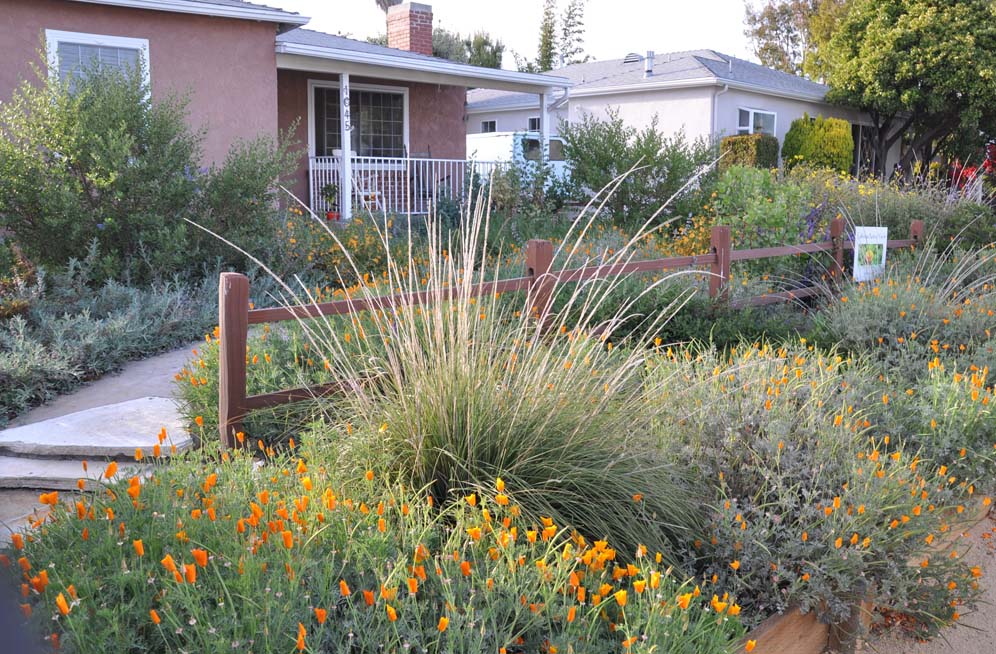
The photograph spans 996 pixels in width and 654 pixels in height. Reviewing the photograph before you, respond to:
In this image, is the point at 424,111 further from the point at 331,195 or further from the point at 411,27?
the point at 331,195

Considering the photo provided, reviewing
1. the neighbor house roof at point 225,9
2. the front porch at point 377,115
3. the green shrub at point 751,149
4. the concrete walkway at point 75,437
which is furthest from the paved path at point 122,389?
the green shrub at point 751,149

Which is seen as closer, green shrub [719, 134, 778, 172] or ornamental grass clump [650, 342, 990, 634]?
ornamental grass clump [650, 342, 990, 634]

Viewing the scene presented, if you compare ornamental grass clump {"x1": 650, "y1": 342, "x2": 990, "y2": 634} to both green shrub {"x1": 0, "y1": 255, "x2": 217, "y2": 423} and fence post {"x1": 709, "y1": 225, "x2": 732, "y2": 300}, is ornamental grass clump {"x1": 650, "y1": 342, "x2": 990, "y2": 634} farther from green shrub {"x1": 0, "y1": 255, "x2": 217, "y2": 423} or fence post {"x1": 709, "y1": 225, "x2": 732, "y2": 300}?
green shrub {"x1": 0, "y1": 255, "x2": 217, "y2": 423}

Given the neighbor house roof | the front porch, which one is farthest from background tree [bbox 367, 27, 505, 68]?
the neighbor house roof

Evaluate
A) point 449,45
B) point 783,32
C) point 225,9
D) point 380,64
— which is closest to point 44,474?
point 225,9

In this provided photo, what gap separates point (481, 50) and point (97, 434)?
127 feet

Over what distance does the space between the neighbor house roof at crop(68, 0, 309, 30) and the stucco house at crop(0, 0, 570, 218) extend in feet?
0.05

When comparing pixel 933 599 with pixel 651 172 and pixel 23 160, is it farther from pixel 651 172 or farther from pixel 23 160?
pixel 651 172

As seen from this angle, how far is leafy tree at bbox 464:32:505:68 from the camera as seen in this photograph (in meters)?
40.1

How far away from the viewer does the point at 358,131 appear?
1619 centimetres

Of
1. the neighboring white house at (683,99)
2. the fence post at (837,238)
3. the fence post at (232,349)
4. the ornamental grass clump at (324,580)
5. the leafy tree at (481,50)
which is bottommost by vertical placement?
the ornamental grass clump at (324,580)

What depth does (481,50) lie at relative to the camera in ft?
134

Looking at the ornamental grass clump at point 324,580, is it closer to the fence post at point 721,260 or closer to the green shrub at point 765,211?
the fence post at point 721,260

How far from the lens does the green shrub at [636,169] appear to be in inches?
462
